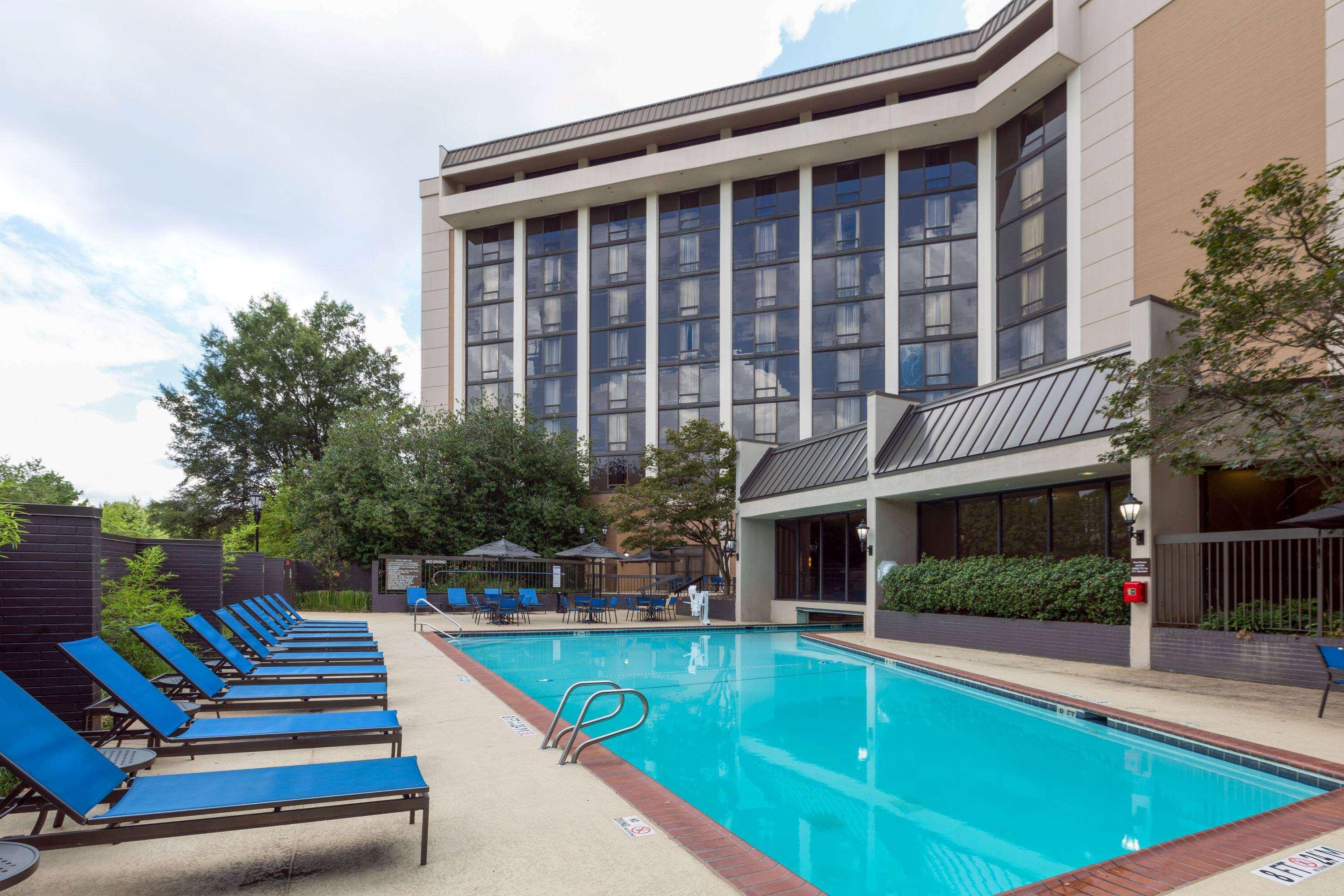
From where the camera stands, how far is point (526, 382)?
43094mm

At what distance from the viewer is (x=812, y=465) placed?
22234 millimetres

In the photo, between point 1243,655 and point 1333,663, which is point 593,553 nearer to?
point 1243,655

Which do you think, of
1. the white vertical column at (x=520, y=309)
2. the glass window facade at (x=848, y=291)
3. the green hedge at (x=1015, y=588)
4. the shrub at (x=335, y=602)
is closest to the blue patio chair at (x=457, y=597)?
the shrub at (x=335, y=602)

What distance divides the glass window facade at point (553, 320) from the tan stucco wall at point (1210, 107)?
87.2ft

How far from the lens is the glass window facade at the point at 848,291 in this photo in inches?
1435

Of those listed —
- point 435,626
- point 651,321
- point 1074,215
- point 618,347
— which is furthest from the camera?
point 618,347

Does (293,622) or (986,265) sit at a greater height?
(986,265)

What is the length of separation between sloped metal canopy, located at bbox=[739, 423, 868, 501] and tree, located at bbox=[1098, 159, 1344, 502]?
30.5 ft

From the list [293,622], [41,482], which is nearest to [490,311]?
[41,482]

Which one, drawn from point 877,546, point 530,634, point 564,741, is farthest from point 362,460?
point 564,741

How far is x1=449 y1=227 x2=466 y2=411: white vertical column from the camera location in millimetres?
44719

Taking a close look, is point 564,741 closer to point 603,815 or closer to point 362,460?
point 603,815

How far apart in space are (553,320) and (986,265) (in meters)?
22.1

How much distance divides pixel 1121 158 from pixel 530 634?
2522cm
